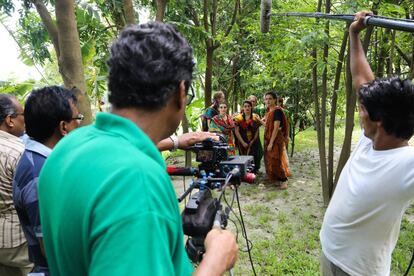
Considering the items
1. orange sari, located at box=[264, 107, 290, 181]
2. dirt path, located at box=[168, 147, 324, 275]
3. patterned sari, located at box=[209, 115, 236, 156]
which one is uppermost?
patterned sari, located at box=[209, 115, 236, 156]

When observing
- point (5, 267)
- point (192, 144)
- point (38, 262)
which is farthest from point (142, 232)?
point (5, 267)

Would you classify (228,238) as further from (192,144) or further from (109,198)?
(192,144)

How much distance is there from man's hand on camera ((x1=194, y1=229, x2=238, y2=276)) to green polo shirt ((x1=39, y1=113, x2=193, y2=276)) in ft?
0.21

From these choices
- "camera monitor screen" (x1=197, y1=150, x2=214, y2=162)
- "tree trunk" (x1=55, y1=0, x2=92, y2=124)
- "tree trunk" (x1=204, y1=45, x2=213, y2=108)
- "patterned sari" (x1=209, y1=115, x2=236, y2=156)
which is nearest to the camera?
"camera monitor screen" (x1=197, y1=150, x2=214, y2=162)

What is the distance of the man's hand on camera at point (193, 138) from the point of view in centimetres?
162

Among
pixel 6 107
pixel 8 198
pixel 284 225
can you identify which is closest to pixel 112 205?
pixel 8 198

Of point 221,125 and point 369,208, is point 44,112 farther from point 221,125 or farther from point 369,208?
point 221,125

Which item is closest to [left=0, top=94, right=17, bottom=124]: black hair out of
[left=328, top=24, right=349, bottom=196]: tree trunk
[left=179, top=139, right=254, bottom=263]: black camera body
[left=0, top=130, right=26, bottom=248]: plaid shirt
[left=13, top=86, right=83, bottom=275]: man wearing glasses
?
[left=0, top=130, right=26, bottom=248]: plaid shirt

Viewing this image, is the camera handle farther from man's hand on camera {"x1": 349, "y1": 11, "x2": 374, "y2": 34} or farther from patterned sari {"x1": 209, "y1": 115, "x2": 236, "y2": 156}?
patterned sari {"x1": 209, "y1": 115, "x2": 236, "y2": 156}

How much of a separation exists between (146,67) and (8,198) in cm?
185

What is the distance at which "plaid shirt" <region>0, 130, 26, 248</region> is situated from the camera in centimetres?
212

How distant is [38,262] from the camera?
180cm

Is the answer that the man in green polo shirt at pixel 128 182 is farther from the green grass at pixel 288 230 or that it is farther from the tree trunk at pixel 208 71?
the tree trunk at pixel 208 71

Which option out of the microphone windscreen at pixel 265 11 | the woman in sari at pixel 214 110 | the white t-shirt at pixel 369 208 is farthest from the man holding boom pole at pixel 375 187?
the woman in sari at pixel 214 110
